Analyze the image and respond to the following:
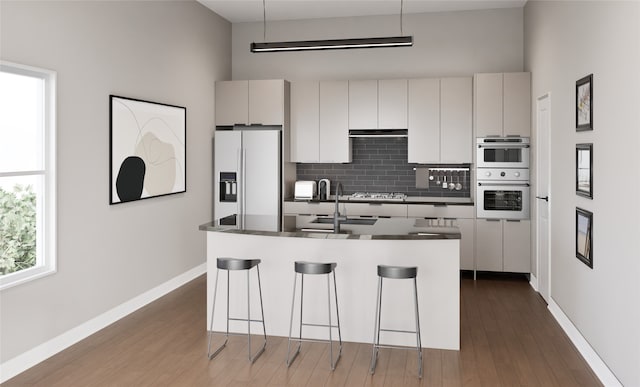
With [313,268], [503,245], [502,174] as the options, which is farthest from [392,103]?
[313,268]

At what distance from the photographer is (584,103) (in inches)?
156

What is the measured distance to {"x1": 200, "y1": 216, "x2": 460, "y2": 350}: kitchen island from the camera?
4.14m

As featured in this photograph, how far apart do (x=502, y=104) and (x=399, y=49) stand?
5.25ft

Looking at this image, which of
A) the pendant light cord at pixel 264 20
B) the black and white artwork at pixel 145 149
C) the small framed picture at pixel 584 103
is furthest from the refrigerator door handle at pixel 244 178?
A: the small framed picture at pixel 584 103

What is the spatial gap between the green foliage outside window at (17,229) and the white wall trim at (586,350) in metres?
4.05

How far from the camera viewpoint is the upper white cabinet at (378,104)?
677 cm

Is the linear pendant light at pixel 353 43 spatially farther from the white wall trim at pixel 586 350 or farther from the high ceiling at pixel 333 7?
the white wall trim at pixel 586 350

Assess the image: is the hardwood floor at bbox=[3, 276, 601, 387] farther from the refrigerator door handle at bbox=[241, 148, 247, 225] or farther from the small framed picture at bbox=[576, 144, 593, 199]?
the refrigerator door handle at bbox=[241, 148, 247, 225]

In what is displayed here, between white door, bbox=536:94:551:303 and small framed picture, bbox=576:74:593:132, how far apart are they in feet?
3.53

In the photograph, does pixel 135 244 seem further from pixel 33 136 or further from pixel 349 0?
pixel 349 0

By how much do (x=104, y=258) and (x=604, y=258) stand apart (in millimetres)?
3982

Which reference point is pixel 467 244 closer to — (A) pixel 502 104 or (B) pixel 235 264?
(A) pixel 502 104

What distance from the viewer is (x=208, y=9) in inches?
270

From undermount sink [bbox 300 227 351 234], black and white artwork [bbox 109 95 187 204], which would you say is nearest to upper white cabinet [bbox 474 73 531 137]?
undermount sink [bbox 300 227 351 234]
